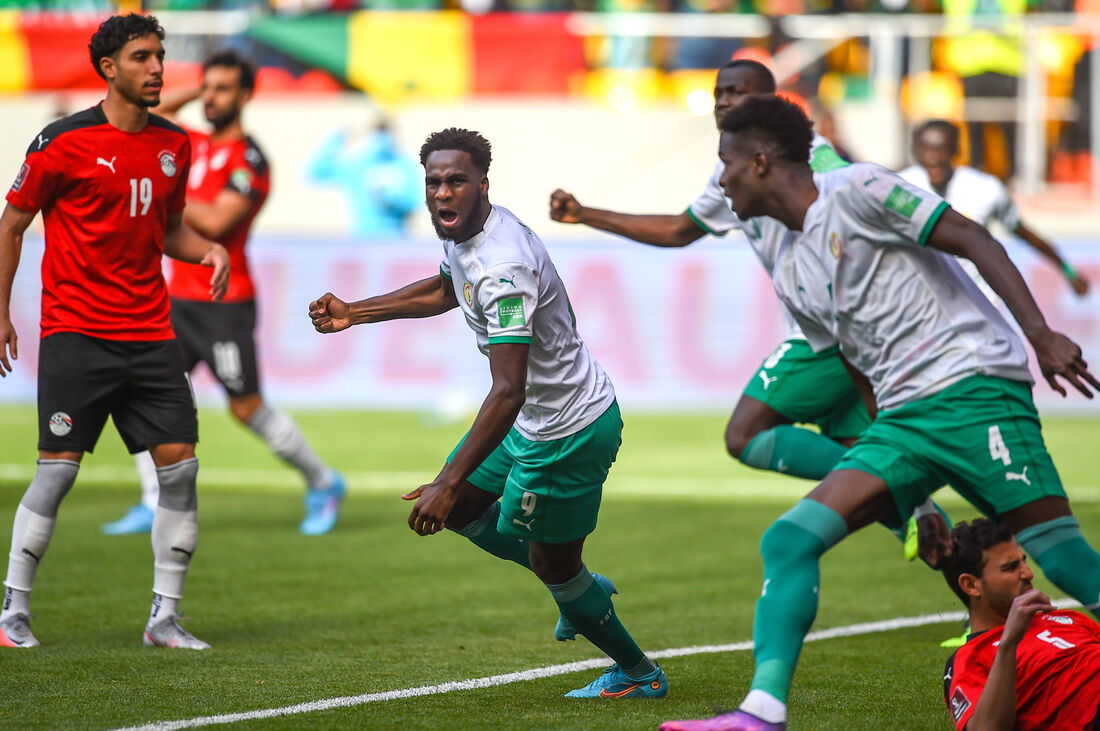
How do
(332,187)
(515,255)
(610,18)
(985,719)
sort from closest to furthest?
(985,719) → (515,255) → (610,18) → (332,187)

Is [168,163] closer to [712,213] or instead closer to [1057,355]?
[712,213]

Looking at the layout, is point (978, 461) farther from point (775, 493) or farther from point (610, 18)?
point (610, 18)

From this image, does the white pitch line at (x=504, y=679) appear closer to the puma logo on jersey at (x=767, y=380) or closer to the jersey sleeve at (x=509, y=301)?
the puma logo on jersey at (x=767, y=380)

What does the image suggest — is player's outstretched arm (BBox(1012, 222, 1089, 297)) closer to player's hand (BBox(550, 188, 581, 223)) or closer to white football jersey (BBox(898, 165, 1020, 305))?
white football jersey (BBox(898, 165, 1020, 305))

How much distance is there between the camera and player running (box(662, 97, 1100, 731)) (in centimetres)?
418

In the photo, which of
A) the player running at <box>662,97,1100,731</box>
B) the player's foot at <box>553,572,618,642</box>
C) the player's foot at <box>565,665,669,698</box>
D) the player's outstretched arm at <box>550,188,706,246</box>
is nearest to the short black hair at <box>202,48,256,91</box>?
the player's outstretched arm at <box>550,188,706,246</box>

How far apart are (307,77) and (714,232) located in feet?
51.5

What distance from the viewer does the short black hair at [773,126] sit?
438cm

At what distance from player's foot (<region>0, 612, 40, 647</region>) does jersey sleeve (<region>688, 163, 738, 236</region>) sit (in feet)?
10.8

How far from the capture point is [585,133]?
20.8 m

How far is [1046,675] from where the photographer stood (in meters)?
4.43

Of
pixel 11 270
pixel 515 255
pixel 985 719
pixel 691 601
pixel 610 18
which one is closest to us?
pixel 985 719

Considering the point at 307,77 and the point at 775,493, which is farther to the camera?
the point at 307,77

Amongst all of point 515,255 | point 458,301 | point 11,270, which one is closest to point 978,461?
point 515,255
